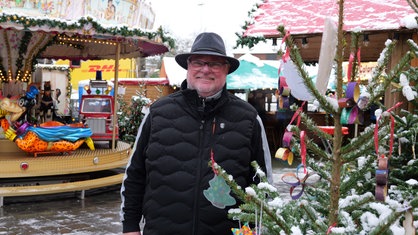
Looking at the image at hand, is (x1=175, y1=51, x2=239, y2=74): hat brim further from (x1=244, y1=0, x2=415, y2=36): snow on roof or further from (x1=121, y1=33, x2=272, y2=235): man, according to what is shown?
(x1=244, y1=0, x2=415, y2=36): snow on roof

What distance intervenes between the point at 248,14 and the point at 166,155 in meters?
4.98

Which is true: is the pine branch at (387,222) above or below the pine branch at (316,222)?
above

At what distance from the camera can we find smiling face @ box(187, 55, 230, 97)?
10.1 feet

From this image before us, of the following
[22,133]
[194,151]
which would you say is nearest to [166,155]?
[194,151]

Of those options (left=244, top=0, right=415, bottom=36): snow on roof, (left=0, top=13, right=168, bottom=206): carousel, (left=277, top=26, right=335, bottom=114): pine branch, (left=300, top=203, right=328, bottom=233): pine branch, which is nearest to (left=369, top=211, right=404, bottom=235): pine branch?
(left=300, top=203, right=328, bottom=233): pine branch

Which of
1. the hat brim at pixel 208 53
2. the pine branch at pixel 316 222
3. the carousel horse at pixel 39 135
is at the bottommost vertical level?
the carousel horse at pixel 39 135

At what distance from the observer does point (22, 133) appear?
1012 cm

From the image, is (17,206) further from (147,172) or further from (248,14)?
(147,172)

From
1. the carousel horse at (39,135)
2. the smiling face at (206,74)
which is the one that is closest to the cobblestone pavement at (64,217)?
the carousel horse at (39,135)

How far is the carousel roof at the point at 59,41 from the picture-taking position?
9.46 metres

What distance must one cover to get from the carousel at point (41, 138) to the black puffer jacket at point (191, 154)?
678 centimetres

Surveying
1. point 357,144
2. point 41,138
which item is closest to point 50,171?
point 41,138

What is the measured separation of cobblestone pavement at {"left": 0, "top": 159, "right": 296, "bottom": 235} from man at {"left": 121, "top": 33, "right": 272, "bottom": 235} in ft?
15.7

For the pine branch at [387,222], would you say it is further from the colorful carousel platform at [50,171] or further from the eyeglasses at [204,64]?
the colorful carousel platform at [50,171]
